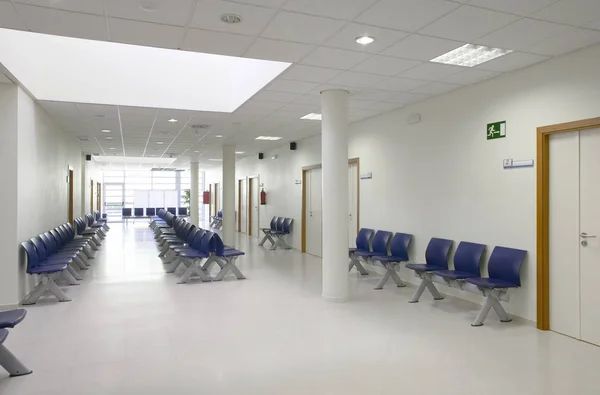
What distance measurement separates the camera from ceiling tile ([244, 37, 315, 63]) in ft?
14.8

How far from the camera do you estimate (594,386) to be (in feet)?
11.3

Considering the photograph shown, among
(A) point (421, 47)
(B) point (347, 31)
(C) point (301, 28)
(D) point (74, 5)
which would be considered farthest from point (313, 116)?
(D) point (74, 5)

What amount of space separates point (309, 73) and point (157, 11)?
234 centimetres

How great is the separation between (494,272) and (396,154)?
3.01 meters

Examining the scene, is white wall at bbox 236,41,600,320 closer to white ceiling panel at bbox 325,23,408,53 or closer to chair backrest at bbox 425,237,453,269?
chair backrest at bbox 425,237,453,269

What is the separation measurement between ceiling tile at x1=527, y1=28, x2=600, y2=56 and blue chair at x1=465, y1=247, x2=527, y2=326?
7.64 ft

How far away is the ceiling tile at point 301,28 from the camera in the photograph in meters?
3.88

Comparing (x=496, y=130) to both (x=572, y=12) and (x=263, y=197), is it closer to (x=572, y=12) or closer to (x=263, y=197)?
(x=572, y=12)

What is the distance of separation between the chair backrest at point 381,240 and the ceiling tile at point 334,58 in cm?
352

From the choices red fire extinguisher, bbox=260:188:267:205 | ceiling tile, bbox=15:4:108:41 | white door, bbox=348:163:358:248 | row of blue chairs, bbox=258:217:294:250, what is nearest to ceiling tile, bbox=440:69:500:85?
white door, bbox=348:163:358:248

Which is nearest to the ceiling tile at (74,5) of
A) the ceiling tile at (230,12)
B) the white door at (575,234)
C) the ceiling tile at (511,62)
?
the ceiling tile at (230,12)

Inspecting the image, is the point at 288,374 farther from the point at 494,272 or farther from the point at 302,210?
the point at 302,210

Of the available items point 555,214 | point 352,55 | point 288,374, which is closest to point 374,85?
point 352,55

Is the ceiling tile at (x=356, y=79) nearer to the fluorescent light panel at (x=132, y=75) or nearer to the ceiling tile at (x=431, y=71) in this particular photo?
the ceiling tile at (x=431, y=71)
